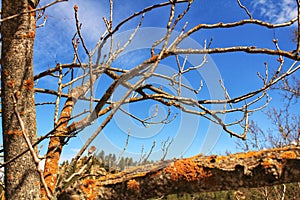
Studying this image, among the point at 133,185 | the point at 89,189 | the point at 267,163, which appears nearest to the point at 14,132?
the point at 89,189

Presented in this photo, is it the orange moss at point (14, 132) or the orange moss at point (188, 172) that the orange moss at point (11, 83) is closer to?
the orange moss at point (14, 132)

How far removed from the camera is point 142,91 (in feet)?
5.64

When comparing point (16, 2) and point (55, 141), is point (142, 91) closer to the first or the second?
point (55, 141)

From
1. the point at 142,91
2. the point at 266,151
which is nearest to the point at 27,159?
the point at 266,151

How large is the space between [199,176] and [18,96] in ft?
2.23

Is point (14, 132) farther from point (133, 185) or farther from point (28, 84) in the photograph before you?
point (133, 185)

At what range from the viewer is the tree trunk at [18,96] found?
36.1 inches

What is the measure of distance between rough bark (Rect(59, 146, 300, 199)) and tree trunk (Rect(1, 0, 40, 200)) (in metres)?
→ 0.14

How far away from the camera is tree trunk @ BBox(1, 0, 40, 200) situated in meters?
0.92

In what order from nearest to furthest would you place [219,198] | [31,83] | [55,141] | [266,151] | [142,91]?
[266,151] → [31,83] → [55,141] → [142,91] → [219,198]

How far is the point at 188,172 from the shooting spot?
3.05 ft

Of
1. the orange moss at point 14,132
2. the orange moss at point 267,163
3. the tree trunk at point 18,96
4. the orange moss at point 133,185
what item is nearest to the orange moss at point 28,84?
the tree trunk at point 18,96

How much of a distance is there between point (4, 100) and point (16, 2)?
381mm

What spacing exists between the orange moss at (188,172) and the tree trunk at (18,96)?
0.44 meters
